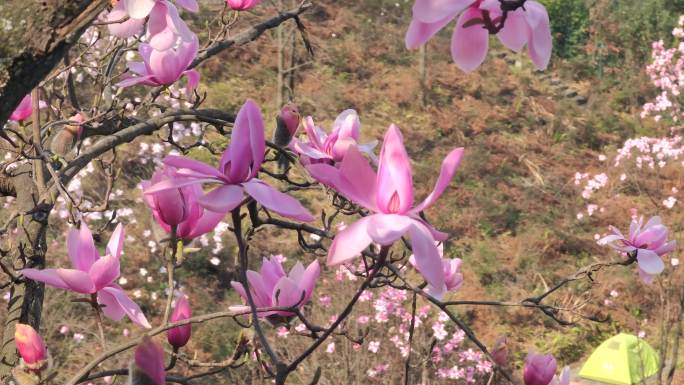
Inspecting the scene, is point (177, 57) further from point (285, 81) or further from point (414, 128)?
point (414, 128)

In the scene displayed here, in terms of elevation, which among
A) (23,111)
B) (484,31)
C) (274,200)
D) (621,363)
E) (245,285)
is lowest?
(621,363)

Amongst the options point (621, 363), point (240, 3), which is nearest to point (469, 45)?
point (240, 3)

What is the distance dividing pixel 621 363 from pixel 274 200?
155 inches

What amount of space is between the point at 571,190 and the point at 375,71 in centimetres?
326

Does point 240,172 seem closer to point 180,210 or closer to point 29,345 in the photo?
point 180,210

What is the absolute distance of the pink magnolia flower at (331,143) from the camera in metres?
0.97

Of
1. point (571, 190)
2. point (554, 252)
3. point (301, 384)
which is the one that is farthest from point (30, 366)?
point (571, 190)

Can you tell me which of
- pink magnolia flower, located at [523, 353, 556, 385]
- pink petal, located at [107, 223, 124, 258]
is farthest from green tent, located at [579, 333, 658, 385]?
pink petal, located at [107, 223, 124, 258]

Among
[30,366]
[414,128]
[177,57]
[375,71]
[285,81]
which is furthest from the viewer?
[375,71]

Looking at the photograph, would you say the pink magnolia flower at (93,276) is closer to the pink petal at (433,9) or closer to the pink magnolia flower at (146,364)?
the pink magnolia flower at (146,364)

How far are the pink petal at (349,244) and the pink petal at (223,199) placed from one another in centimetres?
10

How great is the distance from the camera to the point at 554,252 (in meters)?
7.09

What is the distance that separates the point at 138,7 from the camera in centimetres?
76

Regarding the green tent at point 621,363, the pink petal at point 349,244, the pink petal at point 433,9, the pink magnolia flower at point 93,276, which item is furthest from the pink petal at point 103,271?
the green tent at point 621,363
